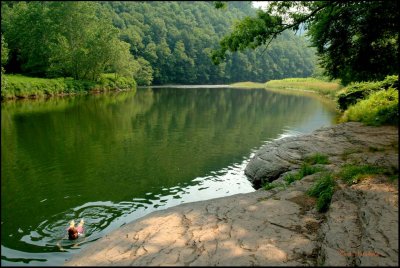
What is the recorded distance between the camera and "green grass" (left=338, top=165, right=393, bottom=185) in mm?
9828

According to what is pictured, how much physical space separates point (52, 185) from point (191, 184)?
225 inches

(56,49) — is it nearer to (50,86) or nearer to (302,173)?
(50,86)

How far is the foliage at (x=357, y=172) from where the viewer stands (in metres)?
9.86

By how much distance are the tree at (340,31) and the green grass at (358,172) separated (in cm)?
651

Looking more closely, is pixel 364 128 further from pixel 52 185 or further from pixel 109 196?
pixel 52 185

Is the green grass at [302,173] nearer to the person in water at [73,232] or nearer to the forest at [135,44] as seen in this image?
the forest at [135,44]

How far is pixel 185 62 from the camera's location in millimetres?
125312

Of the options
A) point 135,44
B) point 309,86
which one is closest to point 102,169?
point 309,86

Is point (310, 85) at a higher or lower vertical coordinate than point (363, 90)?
lower

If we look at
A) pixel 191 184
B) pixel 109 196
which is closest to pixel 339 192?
pixel 191 184

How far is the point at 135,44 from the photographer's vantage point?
100 metres

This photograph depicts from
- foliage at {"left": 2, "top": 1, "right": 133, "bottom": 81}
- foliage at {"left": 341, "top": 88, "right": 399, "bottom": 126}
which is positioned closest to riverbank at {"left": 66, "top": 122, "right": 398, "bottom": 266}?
foliage at {"left": 341, "top": 88, "right": 399, "bottom": 126}

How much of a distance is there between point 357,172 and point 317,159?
356 cm

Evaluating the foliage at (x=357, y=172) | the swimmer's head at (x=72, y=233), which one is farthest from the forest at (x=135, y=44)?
the foliage at (x=357, y=172)
